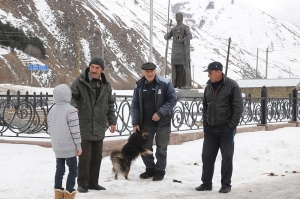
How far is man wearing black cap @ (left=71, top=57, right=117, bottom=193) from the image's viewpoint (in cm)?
653

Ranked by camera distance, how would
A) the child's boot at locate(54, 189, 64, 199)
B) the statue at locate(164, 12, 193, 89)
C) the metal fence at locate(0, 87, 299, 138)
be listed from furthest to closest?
1. the statue at locate(164, 12, 193, 89)
2. the metal fence at locate(0, 87, 299, 138)
3. the child's boot at locate(54, 189, 64, 199)

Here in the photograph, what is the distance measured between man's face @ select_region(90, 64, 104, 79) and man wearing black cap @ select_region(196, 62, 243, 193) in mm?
1623

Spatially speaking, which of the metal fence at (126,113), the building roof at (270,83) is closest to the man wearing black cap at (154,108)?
the metal fence at (126,113)

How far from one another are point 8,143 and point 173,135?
3.67 m

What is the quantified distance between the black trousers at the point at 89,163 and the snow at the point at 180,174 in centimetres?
21

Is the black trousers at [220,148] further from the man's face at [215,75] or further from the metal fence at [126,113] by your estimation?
the metal fence at [126,113]

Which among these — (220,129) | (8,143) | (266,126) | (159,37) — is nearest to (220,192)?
(220,129)

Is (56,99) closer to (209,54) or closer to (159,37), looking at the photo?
(159,37)

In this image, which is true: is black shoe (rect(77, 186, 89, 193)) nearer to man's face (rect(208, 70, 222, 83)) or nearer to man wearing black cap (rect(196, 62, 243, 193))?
man wearing black cap (rect(196, 62, 243, 193))

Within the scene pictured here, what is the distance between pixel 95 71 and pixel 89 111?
1.95 feet

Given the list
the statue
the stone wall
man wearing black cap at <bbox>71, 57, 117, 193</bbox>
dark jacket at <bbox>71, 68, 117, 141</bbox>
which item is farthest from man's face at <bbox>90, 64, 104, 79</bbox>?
the stone wall

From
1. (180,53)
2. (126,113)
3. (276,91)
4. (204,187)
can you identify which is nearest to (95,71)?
(204,187)

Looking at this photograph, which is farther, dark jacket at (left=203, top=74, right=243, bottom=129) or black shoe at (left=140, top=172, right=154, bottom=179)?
black shoe at (left=140, top=172, right=154, bottom=179)

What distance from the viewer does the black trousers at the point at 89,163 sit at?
Answer: 21.4ft
